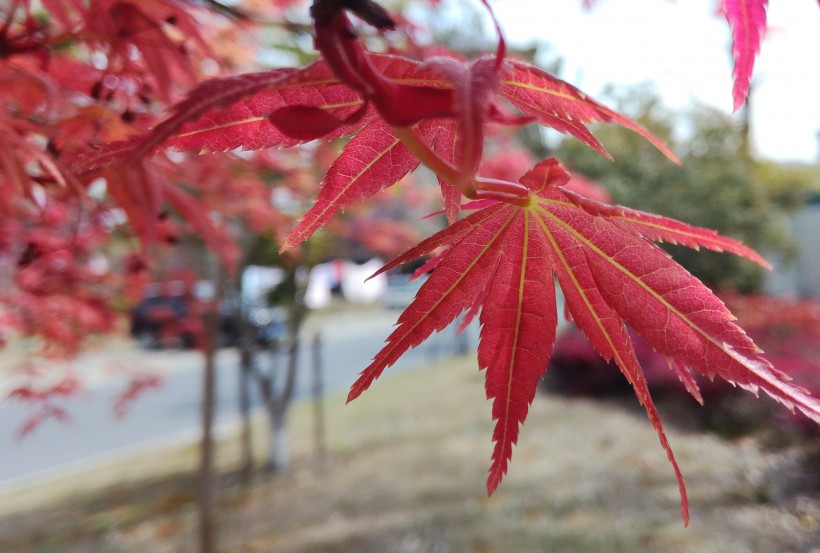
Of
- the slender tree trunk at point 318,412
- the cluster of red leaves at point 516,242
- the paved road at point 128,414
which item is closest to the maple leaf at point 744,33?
the cluster of red leaves at point 516,242

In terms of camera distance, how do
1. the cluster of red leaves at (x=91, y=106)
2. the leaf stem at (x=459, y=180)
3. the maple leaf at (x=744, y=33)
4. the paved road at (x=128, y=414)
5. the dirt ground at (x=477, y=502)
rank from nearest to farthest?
the leaf stem at (x=459, y=180) → the maple leaf at (x=744, y=33) → the cluster of red leaves at (x=91, y=106) → the dirt ground at (x=477, y=502) → the paved road at (x=128, y=414)

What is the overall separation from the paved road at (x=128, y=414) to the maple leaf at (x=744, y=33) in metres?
3.43

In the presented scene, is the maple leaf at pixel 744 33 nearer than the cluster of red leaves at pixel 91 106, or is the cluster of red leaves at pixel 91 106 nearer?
the maple leaf at pixel 744 33

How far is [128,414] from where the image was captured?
6.65 meters

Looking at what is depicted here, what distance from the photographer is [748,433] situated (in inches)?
169

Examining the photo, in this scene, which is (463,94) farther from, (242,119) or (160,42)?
(160,42)

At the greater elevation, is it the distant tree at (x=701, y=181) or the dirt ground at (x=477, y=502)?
the distant tree at (x=701, y=181)

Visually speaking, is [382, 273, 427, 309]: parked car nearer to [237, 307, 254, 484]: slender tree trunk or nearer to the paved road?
the paved road

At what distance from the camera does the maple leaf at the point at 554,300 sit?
0.37m

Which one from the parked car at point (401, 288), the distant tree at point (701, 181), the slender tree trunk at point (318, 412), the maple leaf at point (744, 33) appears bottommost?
the slender tree trunk at point (318, 412)

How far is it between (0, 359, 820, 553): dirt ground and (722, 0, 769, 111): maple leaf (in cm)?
260

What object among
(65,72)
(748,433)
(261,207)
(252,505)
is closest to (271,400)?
(252,505)

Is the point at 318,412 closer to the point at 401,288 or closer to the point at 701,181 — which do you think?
the point at 401,288

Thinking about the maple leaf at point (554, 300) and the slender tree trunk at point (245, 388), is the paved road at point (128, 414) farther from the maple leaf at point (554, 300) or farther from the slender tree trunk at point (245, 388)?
the maple leaf at point (554, 300)
